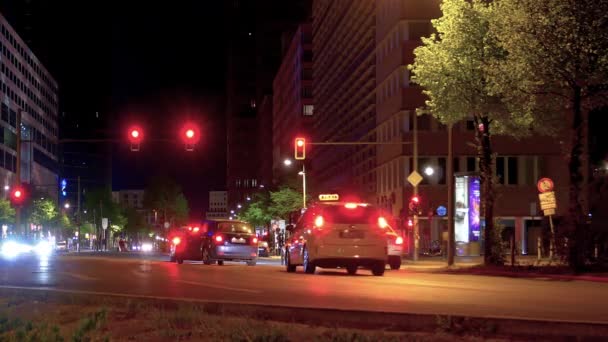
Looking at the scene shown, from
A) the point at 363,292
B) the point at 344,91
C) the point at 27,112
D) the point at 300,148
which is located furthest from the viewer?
the point at 27,112

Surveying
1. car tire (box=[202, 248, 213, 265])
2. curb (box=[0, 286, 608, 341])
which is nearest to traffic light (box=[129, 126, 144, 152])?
car tire (box=[202, 248, 213, 265])

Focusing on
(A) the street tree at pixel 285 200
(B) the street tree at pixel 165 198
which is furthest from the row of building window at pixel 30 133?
(A) the street tree at pixel 285 200

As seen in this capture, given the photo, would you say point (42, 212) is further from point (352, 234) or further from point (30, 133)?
point (352, 234)

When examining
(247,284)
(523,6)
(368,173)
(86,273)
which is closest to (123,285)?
(247,284)

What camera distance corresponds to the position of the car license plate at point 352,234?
25.6m

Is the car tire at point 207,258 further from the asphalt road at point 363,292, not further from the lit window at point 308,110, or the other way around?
the lit window at point 308,110

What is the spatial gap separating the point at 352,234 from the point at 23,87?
12520 cm

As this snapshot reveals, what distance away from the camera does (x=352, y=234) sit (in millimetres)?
25688

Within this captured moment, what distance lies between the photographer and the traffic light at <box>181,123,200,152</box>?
38281 mm

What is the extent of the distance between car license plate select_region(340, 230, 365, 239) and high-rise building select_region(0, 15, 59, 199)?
276 feet

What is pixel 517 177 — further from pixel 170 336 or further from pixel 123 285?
pixel 170 336

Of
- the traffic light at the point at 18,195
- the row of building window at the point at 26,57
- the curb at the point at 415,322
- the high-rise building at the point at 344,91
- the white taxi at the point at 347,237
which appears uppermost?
the row of building window at the point at 26,57

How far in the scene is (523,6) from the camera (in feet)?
89.0

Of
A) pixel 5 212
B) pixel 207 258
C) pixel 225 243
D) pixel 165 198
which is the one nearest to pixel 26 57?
pixel 5 212
